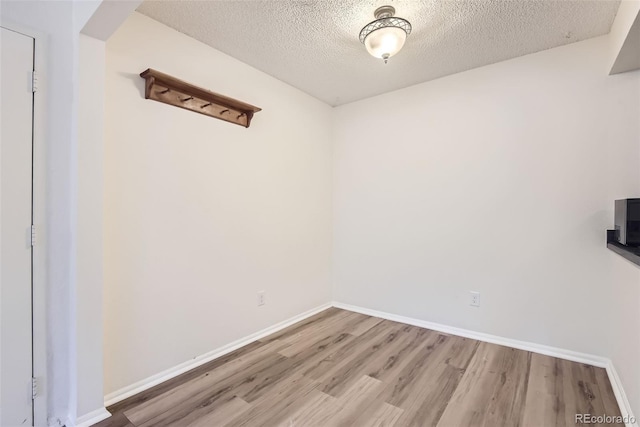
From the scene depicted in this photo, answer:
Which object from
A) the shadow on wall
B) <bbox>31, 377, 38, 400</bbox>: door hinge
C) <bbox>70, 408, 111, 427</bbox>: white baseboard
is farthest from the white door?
the shadow on wall

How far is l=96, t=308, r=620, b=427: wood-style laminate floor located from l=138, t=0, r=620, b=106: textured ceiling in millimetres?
2453

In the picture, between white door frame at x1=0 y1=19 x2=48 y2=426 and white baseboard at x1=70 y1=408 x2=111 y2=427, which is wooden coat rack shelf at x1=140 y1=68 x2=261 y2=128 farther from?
white baseboard at x1=70 y1=408 x2=111 y2=427

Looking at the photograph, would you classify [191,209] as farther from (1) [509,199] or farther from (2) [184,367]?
(1) [509,199]

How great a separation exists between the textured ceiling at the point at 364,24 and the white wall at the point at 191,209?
226 millimetres

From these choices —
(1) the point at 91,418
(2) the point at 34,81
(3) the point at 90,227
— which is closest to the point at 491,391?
(1) the point at 91,418

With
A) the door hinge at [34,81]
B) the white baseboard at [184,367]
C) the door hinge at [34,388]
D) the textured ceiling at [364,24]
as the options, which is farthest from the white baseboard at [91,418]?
the textured ceiling at [364,24]

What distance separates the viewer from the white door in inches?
57.5

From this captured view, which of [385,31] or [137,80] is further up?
[385,31]

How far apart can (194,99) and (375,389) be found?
7.84ft

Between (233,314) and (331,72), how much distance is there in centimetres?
236

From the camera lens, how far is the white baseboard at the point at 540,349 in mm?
1778

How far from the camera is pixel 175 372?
211 cm

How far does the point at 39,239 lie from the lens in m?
1.56

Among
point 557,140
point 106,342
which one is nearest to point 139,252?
point 106,342
